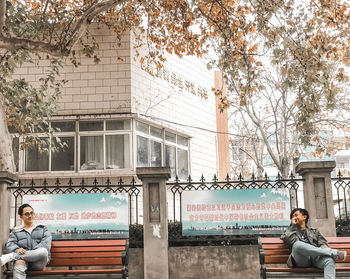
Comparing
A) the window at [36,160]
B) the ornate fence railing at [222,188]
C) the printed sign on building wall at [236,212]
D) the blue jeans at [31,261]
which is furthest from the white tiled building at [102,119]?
the blue jeans at [31,261]

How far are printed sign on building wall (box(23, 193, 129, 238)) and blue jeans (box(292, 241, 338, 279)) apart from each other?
11.1ft

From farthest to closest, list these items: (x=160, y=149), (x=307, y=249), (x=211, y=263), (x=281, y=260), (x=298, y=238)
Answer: (x=160, y=149), (x=211, y=263), (x=281, y=260), (x=298, y=238), (x=307, y=249)

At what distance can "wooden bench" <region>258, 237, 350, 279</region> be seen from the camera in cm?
739

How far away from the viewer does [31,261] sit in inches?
297

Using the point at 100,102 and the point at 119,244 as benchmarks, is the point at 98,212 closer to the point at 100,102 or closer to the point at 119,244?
the point at 119,244

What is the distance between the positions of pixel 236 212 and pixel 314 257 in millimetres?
2334

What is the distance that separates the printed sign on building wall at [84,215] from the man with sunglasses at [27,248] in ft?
4.72

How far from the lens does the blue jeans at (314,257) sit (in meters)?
7.09

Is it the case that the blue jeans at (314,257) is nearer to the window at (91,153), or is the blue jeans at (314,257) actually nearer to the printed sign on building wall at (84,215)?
the printed sign on building wall at (84,215)

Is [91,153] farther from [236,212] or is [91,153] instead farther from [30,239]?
[30,239]

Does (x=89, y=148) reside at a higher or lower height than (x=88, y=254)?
higher

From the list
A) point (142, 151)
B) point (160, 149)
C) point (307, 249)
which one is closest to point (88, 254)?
point (307, 249)

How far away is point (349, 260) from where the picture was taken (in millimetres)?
7969

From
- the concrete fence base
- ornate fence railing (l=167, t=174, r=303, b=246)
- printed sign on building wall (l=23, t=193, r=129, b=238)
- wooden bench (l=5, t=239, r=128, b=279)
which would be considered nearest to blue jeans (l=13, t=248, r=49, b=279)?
wooden bench (l=5, t=239, r=128, b=279)
